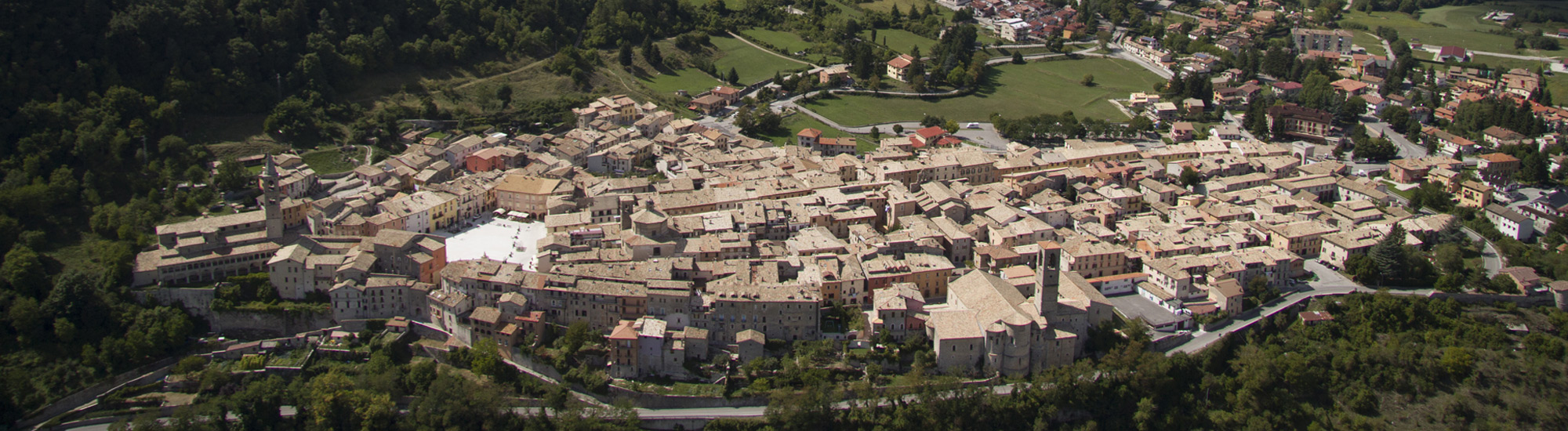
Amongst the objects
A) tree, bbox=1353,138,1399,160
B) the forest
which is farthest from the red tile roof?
the forest

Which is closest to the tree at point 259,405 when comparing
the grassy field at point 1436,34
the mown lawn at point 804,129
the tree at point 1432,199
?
the mown lawn at point 804,129

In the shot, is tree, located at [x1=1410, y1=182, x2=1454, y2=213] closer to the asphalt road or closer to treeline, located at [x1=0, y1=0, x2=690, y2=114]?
the asphalt road

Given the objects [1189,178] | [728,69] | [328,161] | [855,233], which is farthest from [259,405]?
[728,69]

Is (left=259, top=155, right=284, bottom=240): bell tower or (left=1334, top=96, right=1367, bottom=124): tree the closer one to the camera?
(left=259, top=155, right=284, bottom=240): bell tower

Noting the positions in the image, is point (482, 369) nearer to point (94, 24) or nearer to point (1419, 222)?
point (94, 24)

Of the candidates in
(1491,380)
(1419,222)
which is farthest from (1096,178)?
(1491,380)

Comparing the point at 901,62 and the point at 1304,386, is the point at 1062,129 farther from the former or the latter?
the point at 1304,386

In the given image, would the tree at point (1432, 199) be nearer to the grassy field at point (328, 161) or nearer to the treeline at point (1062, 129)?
the treeline at point (1062, 129)
